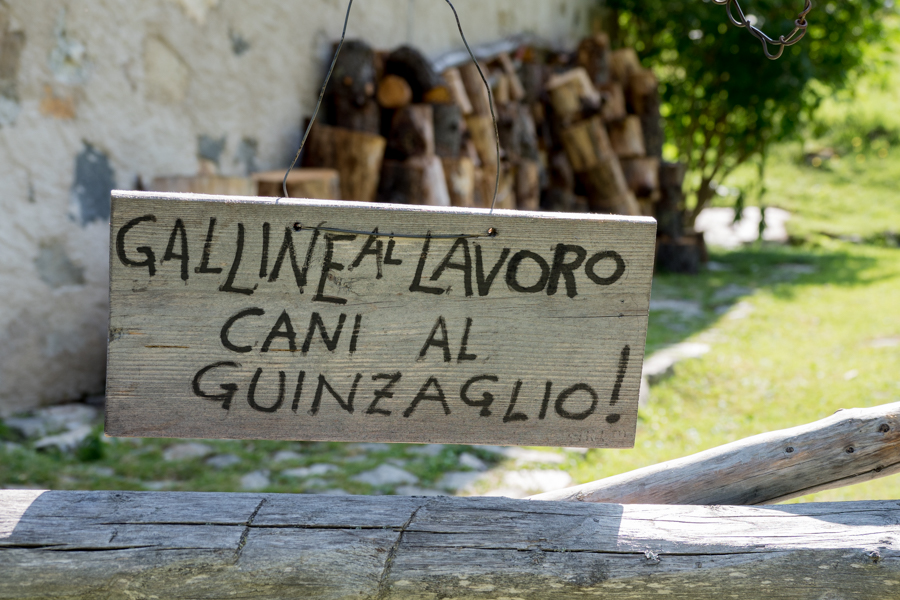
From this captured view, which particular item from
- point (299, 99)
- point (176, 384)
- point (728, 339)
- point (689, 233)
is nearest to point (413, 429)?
point (176, 384)

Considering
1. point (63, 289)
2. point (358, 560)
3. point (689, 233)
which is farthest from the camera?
point (689, 233)

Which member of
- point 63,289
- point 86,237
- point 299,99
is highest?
point 299,99

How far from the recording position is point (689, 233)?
901 cm

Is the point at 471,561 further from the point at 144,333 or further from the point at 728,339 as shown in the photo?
the point at 728,339

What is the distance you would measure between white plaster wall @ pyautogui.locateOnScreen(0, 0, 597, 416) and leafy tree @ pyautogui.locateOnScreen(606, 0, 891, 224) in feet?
20.8

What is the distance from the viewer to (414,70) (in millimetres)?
4895

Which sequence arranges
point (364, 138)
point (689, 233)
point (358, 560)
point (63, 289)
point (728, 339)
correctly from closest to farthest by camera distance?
point (358, 560) < point (63, 289) < point (364, 138) < point (728, 339) < point (689, 233)

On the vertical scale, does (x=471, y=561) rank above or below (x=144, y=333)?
below

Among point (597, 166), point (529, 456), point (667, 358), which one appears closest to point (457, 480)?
point (529, 456)

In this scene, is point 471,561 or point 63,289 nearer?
point 471,561

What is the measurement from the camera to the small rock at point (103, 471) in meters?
2.77

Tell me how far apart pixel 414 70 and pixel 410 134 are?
0.49m

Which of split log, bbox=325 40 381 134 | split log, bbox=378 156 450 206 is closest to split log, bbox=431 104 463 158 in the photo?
split log, bbox=378 156 450 206

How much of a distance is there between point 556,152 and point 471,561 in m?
7.10
